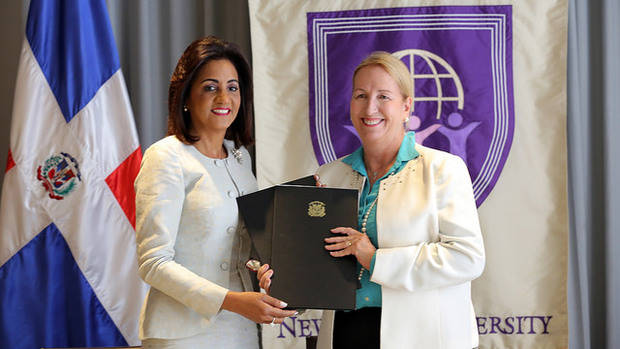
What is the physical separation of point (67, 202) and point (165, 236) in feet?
4.74

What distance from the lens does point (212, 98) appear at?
1975 millimetres

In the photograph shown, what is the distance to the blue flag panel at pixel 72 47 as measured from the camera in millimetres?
3033

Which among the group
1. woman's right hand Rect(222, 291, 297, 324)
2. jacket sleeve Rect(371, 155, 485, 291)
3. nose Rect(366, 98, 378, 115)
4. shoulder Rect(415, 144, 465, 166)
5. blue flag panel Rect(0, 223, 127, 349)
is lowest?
blue flag panel Rect(0, 223, 127, 349)

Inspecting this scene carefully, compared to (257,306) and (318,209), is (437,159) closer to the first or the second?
(318,209)

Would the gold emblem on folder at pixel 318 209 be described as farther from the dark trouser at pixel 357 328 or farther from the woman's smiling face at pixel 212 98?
the woman's smiling face at pixel 212 98

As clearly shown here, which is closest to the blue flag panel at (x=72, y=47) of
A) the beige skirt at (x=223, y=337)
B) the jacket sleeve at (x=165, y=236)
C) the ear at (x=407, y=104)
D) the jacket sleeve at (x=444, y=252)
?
the jacket sleeve at (x=165, y=236)

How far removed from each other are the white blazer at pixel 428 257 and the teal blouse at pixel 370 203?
53 mm

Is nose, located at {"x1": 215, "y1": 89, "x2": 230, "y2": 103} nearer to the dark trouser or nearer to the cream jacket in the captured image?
the cream jacket

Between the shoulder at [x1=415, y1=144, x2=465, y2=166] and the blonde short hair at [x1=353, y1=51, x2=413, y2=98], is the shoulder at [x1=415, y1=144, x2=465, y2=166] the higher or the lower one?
the lower one

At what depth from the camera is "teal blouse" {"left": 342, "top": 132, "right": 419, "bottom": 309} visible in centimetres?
184

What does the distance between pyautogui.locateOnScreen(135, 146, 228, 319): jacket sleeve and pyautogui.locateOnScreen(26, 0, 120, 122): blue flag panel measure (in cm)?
142

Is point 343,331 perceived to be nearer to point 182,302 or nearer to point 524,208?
point 182,302

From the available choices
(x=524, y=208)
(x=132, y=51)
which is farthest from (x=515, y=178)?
(x=132, y=51)

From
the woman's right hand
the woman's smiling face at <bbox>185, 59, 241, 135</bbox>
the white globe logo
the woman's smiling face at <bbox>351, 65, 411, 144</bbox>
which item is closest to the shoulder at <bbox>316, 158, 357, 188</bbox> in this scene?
the woman's smiling face at <bbox>351, 65, 411, 144</bbox>
